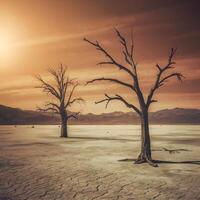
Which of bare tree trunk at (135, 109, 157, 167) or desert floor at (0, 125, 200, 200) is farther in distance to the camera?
bare tree trunk at (135, 109, 157, 167)

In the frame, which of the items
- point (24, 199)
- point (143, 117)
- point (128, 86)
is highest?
point (128, 86)

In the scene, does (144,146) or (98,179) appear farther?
(144,146)

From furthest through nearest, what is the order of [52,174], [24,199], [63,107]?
[63,107] < [52,174] < [24,199]

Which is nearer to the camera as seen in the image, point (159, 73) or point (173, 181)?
point (173, 181)

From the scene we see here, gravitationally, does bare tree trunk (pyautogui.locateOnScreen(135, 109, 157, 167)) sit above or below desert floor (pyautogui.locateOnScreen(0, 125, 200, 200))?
above

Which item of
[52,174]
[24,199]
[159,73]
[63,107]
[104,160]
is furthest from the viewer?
[63,107]

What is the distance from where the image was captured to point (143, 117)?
56.1 ft

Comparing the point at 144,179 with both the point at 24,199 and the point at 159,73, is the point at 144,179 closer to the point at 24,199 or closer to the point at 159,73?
the point at 24,199

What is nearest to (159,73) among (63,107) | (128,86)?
(128,86)

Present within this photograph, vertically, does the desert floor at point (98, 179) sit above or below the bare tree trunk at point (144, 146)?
below

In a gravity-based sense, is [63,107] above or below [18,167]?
above

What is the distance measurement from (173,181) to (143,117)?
5410 millimetres

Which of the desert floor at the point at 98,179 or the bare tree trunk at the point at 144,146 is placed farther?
the bare tree trunk at the point at 144,146

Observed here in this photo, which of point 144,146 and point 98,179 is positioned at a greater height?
point 144,146
